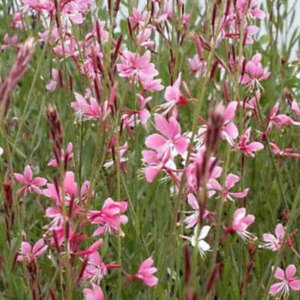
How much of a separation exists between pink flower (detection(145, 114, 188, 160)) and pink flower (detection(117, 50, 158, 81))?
0.41 meters

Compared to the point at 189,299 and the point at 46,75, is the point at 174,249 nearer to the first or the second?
the point at 189,299

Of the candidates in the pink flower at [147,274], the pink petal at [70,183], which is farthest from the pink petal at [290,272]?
the pink petal at [70,183]

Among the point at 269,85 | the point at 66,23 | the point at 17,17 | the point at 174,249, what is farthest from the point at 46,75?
the point at 174,249

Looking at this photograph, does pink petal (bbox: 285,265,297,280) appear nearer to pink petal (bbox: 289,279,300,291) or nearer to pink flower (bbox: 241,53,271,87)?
pink petal (bbox: 289,279,300,291)

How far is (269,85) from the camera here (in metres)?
2.79

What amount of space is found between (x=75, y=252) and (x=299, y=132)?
1411mm

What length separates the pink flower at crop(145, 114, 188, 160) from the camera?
3.74ft

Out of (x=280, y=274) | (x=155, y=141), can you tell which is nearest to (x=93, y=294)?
(x=155, y=141)

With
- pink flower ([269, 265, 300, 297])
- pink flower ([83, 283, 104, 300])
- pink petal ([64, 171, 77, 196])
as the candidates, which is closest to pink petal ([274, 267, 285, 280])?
pink flower ([269, 265, 300, 297])

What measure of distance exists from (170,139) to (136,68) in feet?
1.44

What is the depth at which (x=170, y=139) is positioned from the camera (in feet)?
3.76

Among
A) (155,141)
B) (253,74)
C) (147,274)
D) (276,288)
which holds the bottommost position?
(276,288)

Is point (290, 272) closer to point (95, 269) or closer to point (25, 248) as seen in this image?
point (95, 269)

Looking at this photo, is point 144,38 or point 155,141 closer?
point 155,141
